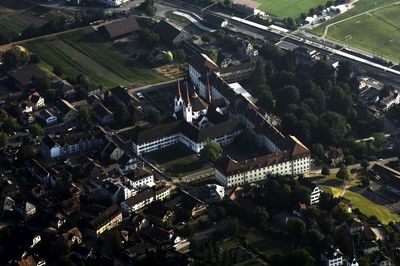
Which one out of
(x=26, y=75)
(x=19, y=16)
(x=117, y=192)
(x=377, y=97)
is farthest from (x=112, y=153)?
(x=19, y=16)

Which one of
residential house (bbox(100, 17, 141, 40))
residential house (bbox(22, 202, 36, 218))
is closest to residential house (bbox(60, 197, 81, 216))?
residential house (bbox(22, 202, 36, 218))

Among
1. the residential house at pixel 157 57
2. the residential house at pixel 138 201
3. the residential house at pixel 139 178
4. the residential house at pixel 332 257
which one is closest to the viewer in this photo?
the residential house at pixel 332 257

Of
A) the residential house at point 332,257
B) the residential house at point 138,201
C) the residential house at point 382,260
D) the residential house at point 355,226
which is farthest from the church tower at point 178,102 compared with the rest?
the residential house at point 382,260

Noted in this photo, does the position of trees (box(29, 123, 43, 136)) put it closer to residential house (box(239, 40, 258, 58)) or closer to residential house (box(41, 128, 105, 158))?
residential house (box(41, 128, 105, 158))

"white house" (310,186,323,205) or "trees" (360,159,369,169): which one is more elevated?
"white house" (310,186,323,205)

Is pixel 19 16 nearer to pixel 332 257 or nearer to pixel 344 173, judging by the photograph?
pixel 344 173

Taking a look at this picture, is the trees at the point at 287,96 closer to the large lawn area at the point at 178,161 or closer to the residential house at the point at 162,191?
the large lawn area at the point at 178,161
